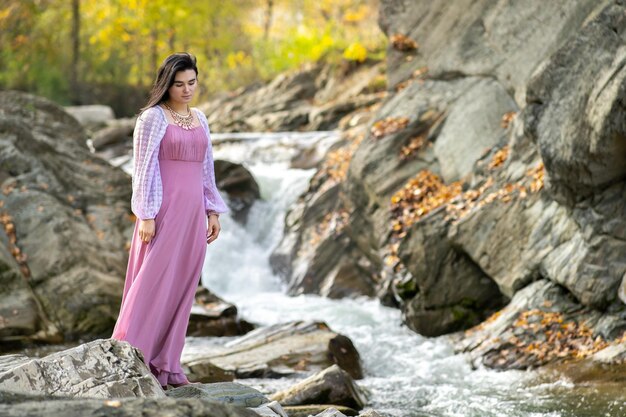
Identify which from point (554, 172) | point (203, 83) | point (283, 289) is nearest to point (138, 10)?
point (203, 83)

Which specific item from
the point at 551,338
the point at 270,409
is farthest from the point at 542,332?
the point at 270,409

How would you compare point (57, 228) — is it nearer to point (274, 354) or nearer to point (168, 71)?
point (274, 354)

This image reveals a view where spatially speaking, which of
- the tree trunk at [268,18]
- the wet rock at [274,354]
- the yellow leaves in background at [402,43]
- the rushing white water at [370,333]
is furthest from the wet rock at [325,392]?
the tree trunk at [268,18]

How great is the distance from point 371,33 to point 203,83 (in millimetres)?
9503

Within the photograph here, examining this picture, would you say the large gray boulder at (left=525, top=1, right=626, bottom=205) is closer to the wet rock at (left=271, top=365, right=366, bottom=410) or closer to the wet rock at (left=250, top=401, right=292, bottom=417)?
the wet rock at (left=271, top=365, right=366, bottom=410)

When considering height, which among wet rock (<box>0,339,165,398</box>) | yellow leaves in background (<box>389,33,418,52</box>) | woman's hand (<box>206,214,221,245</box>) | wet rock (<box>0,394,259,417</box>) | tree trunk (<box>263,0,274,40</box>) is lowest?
wet rock (<box>0,339,165,398</box>)

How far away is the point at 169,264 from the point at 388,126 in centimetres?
754

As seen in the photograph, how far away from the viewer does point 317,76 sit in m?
24.2

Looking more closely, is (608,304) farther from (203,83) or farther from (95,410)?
(203,83)

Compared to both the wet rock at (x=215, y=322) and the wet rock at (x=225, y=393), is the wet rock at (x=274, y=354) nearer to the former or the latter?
the wet rock at (x=215, y=322)

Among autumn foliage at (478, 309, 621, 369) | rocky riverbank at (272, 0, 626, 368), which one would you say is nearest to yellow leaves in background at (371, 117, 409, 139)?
rocky riverbank at (272, 0, 626, 368)

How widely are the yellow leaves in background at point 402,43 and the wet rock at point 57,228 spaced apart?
15.7 ft

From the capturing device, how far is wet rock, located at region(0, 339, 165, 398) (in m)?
4.40

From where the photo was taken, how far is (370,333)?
1070 centimetres
